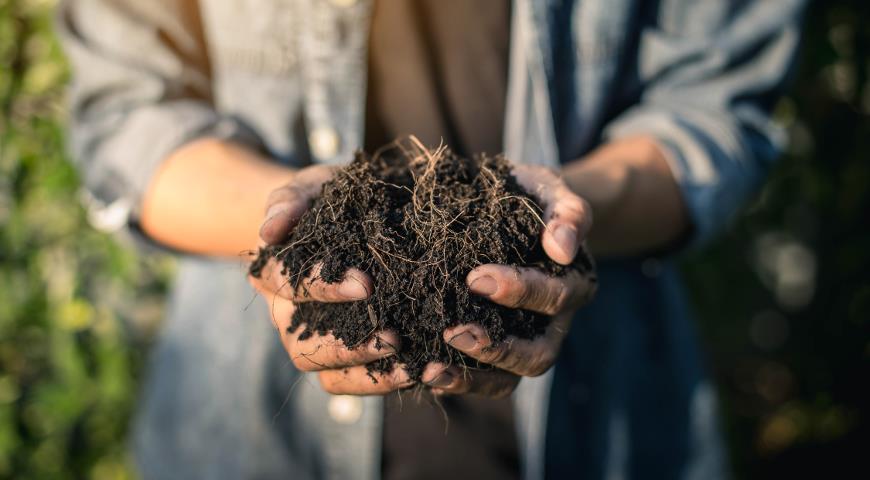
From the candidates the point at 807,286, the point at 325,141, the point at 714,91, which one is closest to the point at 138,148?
the point at 325,141

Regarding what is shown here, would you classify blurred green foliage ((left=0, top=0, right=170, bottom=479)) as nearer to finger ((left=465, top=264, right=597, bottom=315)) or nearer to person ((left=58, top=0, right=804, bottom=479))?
person ((left=58, top=0, right=804, bottom=479))

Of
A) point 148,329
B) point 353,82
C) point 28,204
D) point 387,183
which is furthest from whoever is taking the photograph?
point 148,329

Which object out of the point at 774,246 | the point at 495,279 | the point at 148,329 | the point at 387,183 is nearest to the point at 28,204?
the point at 148,329

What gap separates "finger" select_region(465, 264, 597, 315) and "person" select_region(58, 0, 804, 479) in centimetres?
32

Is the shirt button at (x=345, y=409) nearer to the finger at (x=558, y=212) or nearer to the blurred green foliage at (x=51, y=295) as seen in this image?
the finger at (x=558, y=212)

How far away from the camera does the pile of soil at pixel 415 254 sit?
0.95 metres

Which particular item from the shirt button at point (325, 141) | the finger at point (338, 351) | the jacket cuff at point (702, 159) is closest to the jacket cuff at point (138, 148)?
the shirt button at point (325, 141)

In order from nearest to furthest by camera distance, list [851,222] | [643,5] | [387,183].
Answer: [387,183], [643,5], [851,222]

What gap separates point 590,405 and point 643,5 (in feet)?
3.36

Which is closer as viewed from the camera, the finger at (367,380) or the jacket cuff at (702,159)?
the finger at (367,380)

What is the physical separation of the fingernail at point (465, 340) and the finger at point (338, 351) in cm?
9

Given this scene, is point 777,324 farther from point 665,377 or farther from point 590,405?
point 590,405

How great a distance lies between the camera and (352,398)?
54.6 inches

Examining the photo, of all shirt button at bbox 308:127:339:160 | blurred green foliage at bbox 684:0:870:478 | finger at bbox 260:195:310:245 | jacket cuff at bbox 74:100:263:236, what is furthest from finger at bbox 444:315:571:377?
blurred green foliage at bbox 684:0:870:478
